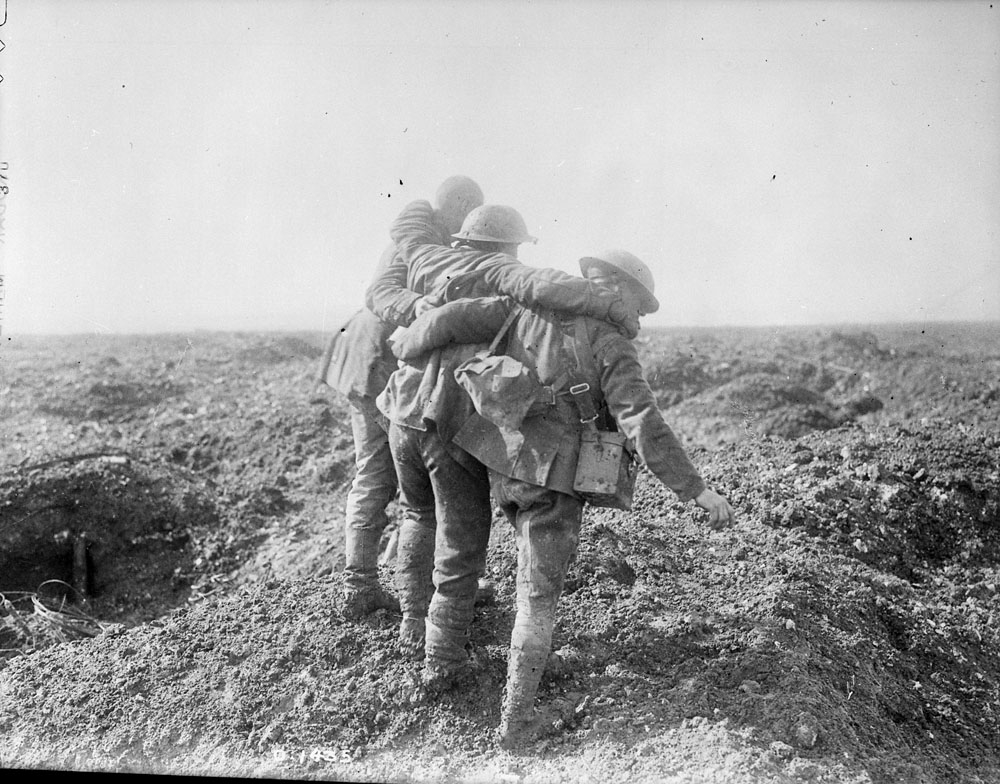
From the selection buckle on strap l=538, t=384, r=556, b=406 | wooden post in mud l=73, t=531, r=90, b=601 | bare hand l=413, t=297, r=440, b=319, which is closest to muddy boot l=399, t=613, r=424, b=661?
buckle on strap l=538, t=384, r=556, b=406

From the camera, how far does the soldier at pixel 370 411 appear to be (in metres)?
4.14

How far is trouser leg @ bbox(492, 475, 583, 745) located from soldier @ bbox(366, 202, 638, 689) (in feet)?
0.96

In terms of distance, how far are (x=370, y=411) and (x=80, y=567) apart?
298 cm

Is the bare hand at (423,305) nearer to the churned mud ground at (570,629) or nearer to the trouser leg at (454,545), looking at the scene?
the trouser leg at (454,545)

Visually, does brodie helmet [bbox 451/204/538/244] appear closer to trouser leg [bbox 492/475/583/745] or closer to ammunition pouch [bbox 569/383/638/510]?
ammunition pouch [bbox 569/383/638/510]

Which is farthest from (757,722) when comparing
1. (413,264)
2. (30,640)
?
(30,640)

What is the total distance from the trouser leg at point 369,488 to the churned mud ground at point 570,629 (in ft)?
1.16

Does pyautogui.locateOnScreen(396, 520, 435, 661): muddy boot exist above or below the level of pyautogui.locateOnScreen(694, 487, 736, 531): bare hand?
below

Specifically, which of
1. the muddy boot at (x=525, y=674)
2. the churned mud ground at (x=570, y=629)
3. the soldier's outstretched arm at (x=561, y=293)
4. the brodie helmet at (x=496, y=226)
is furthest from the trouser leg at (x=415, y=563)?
the brodie helmet at (x=496, y=226)

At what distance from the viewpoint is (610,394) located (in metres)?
3.18

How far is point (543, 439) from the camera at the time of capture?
322 centimetres

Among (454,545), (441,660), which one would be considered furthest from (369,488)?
(441,660)

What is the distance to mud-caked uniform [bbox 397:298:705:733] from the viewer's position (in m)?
3.18

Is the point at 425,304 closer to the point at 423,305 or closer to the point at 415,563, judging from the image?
the point at 423,305
